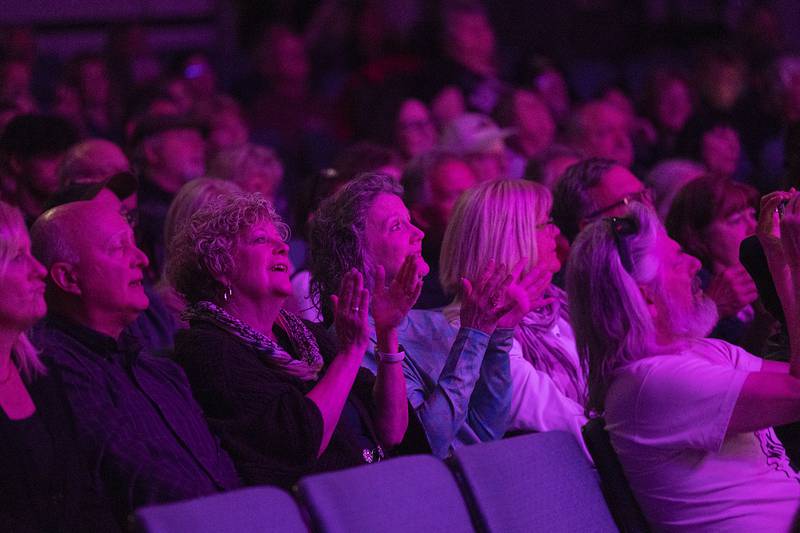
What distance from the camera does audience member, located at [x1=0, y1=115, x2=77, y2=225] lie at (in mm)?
4414

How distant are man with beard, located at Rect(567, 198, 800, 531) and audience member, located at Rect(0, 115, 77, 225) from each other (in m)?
2.30

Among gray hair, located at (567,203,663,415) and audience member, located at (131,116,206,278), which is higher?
gray hair, located at (567,203,663,415)

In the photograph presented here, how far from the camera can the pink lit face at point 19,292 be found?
2414 mm

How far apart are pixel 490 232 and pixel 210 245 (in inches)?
36.9

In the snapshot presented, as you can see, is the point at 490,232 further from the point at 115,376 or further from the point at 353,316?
the point at 115,376

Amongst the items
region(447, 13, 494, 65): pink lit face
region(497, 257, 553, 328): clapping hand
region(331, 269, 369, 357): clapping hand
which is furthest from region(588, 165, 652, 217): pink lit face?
region(447, 13, 494, 65): pink lit face

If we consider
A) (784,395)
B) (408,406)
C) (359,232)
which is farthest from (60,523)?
(784,395)

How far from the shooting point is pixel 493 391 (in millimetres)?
3172

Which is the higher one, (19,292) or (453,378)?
(19,292)

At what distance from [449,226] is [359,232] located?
0.42m

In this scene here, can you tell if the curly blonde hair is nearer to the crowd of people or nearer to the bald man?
the crowd of people

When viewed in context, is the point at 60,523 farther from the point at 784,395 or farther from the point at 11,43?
the point at 11,43

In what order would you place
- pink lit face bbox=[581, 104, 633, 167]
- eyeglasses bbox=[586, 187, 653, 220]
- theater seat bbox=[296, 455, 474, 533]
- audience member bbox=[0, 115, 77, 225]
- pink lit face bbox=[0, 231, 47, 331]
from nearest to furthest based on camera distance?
theater seat bbox=[296, 455, 474, 533] < pink lit face bbox=[0, 231, 47, 331] < eyeglasses bbox=[586, 187, 653, 220] < audience member bbox=[0, 115, 77, 225] < pink lit face bbox=[581, 104, 633, 167]

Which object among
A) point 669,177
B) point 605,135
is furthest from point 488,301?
point 605,135
